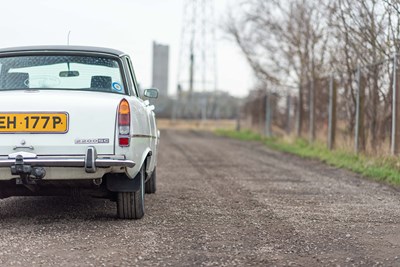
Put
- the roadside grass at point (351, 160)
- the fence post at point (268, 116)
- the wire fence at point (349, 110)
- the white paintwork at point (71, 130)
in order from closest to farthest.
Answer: the white paintwork at point (71, 130)
the roadside grass at point (351, 160)
the wire fence at point (349, 110)
the fence post at point (268, 116)

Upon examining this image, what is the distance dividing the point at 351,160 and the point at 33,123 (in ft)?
30.9

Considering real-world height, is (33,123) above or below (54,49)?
below

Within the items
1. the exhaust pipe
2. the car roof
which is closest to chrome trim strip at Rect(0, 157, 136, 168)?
the exhaust pipe

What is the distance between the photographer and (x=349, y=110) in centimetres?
1588

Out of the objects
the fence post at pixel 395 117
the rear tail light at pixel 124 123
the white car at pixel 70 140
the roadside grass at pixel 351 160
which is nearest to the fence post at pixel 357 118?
the roadside grass at pixel 351 160

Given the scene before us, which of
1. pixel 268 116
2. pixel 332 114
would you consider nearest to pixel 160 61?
pixel 268 116

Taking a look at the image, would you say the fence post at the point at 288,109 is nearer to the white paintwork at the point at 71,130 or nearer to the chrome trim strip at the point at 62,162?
the white paintwork at the point at 71,130

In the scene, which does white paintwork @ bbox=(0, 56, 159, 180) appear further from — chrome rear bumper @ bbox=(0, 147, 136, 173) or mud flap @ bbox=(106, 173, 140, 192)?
mud flap @ bbox=(106, 173, 140, 192)

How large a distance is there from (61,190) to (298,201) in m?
3.14

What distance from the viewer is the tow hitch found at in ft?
18.3

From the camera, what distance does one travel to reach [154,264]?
15.4ft

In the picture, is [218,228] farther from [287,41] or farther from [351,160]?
[287,41]

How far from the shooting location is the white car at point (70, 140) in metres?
5.68

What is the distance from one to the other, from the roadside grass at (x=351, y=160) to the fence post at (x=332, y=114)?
0.26 metres
